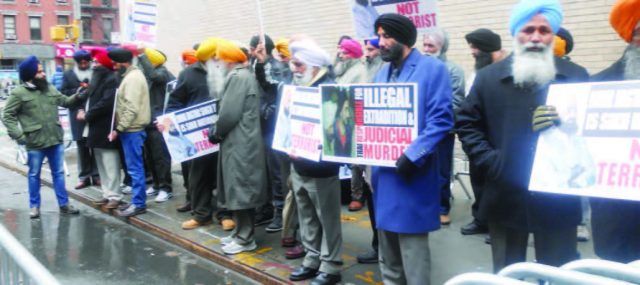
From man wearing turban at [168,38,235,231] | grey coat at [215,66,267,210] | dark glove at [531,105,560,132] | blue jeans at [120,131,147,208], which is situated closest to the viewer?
dark glove at [531,105,560,132]

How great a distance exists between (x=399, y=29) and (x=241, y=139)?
231 cm

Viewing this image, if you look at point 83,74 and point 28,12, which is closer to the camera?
point 83,74

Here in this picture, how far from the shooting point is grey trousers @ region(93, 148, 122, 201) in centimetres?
729

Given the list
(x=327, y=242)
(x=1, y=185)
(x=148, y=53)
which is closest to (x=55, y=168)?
(x=148, y=53)

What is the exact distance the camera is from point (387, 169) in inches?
135

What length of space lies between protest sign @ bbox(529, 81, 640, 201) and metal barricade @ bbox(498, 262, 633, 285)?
3.44ft

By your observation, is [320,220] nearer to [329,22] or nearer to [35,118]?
[35,118]

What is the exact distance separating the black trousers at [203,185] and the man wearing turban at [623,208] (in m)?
4.45

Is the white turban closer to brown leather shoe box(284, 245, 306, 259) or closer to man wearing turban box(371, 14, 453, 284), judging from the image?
man wearing turban box(371, 14, 453, 284)

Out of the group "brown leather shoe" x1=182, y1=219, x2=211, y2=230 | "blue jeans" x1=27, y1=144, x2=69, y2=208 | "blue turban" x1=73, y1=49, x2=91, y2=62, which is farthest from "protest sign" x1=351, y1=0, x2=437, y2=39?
"blue turban" x1=73, y1=49, x2=91, y2=62

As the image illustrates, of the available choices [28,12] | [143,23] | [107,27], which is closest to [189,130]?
[143,23]

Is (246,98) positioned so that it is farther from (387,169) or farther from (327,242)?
(387,169)

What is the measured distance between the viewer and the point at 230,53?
17.6 ft

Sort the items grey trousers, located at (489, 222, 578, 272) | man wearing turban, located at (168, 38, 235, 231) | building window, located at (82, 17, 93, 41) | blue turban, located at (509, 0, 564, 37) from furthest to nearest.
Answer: building window, located at (82, 17, 93, 41) < man wearing turban, located at (168, 38, 235, 231) < grey trousers, located at (489, 222, 578, 272) < blue turban, located at (509, 0, 564, 37)
